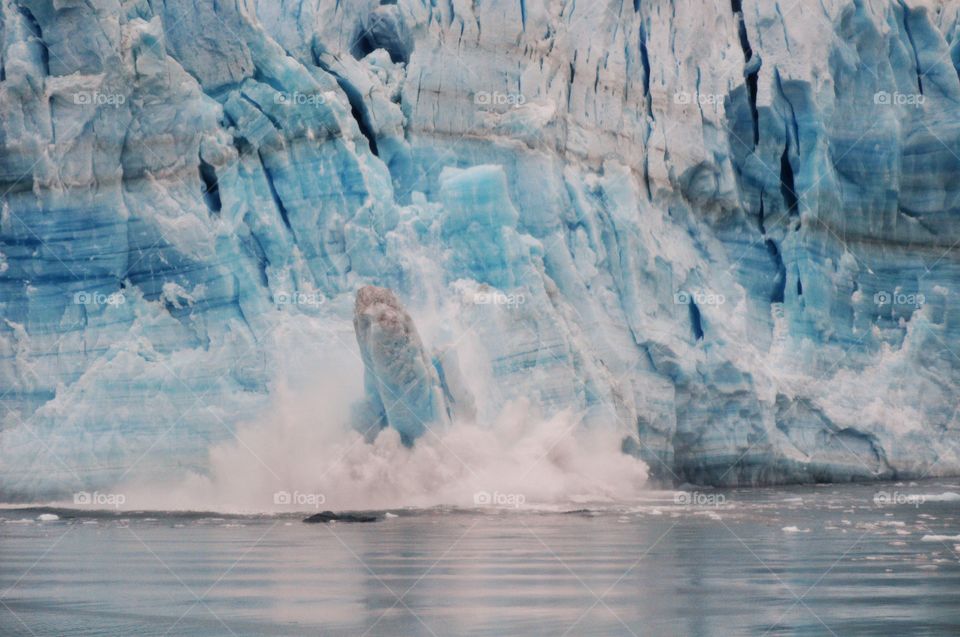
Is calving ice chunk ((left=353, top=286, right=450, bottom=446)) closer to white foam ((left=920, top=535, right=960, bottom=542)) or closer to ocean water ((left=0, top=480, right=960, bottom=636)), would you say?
ocean water ((left=0, top=480, right=960, bottom=636))

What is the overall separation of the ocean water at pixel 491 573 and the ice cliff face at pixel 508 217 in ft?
9.26

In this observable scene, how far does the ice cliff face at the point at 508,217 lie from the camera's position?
17.6m

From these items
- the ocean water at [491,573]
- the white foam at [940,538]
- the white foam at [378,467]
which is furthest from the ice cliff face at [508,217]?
the white foam at [940,538]

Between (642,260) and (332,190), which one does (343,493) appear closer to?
(332,190)

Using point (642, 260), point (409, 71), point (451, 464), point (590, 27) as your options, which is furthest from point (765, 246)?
point (451, 464)

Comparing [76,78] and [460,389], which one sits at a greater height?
[76,78]

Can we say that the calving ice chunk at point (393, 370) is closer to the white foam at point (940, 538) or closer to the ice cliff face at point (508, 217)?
the ice cliff face at point (508, 217)

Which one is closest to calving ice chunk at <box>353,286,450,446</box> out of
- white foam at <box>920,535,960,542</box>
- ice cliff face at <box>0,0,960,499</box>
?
ice cliff face at <box>0,0,960,499</box>

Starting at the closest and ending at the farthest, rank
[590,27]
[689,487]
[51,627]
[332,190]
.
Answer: [51,627] → [332,190] → [689,487] → [590,27]

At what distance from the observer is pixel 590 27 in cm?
2083

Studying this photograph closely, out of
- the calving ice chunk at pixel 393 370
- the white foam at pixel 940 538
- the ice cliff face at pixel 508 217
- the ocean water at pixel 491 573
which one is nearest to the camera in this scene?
the ocean water at pixel 491 573

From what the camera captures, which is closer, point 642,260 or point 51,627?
point 51,627

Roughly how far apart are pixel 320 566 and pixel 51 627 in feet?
9.83

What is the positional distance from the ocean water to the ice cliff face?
9.26ft
